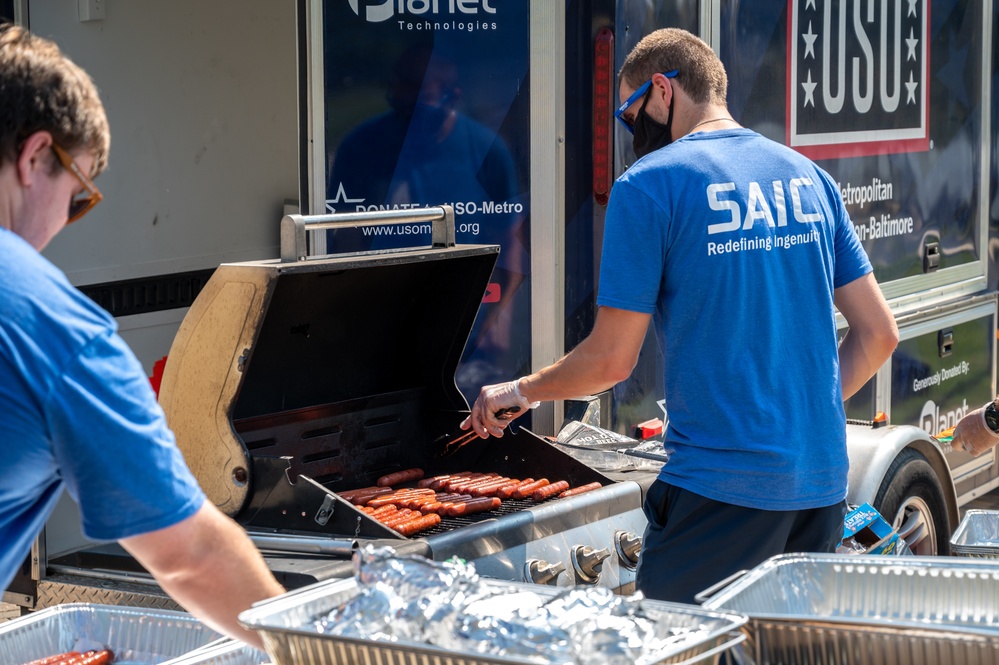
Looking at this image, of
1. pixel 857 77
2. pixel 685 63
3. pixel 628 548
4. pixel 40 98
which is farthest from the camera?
pixel 857 77

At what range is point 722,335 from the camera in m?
2.81

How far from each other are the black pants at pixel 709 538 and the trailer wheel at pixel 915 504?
152cm

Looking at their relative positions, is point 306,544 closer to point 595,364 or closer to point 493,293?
point 595,364

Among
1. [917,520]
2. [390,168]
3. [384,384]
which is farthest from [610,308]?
[917,520]

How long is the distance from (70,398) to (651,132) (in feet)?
6.36

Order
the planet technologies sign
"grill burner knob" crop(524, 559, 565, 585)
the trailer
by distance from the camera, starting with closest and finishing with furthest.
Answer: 1. "grill burner knob" crop(524, 559, 565, 585)
2. the trailer
3. the planet technologies sign

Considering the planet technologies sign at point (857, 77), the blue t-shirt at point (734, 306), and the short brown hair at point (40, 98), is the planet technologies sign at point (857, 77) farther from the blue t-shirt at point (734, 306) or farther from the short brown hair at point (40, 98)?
the short brown hair at point (40, 98)

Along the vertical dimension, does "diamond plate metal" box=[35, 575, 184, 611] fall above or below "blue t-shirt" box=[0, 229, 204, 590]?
below

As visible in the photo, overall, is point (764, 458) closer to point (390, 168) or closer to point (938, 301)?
point (390, 168)

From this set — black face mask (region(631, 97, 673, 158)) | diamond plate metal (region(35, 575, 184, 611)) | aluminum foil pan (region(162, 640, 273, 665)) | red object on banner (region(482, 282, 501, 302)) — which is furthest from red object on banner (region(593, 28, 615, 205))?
aluminum foil pan (region(162, 640, 273, 665))

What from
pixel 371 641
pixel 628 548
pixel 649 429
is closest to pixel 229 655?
pixel 371 641

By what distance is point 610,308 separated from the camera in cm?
286

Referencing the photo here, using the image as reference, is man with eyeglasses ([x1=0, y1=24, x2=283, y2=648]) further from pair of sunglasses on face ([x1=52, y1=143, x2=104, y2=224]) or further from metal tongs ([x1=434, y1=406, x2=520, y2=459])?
metal tongs ([x1=434, y1=406, x2=520, y2=459])

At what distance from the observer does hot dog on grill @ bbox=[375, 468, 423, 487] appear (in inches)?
151
